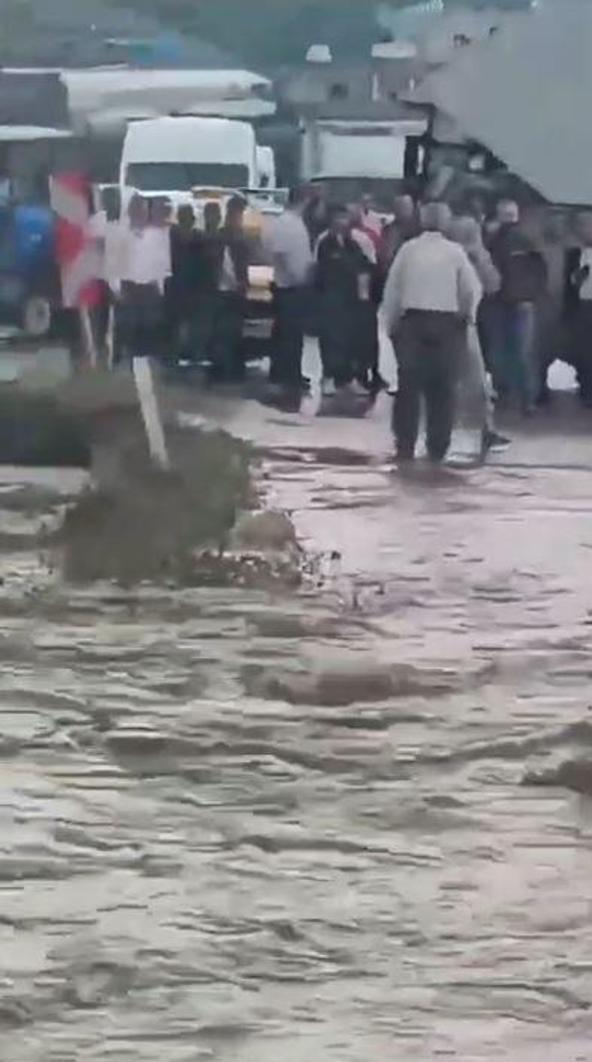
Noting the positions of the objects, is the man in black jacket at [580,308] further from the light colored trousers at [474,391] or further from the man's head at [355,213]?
the man's head at [355,213]

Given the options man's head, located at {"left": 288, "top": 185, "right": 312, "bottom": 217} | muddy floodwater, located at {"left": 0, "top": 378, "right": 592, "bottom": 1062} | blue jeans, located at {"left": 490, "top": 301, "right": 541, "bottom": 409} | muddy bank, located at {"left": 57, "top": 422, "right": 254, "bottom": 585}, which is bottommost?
muddy floodwater, located at {"left": 0, "top": 378, "right": 592, "bottom": 1062}

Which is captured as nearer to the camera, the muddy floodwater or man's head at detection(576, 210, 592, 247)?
the muddy floodwater

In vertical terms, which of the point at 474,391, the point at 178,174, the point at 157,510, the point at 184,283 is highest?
the point at 178,174

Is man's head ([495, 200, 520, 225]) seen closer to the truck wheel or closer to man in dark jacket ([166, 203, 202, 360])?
man in dark jacket ([166, 203, 202, 360])

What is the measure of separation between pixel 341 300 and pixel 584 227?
271mm

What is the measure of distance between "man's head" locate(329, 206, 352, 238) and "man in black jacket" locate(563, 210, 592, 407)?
0.78 feet

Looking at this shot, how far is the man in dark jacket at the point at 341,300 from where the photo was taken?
2523mm

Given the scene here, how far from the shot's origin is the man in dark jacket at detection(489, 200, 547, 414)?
99.9 inches

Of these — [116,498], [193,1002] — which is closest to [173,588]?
[116,498]

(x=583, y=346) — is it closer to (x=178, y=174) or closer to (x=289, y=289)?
(x=289, y=289)

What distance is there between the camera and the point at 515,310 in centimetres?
254

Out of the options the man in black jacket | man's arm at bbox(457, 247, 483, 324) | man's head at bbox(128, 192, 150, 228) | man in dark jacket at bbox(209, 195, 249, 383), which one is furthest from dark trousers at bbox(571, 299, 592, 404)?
man's head at bbox(128, 192, 150, 228)

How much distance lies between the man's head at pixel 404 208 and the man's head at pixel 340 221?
0.17ft

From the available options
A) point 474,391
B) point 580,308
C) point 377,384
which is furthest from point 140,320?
point 580,308
